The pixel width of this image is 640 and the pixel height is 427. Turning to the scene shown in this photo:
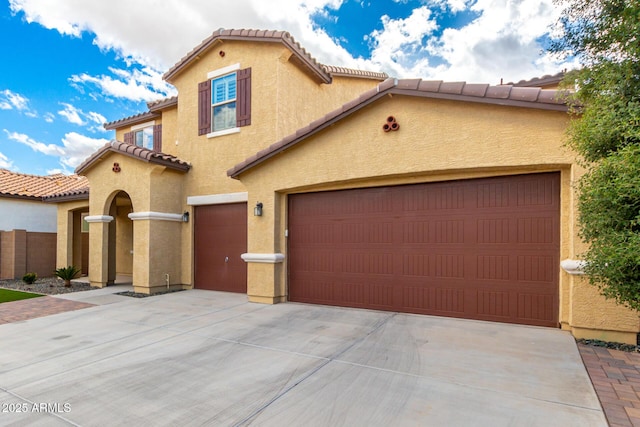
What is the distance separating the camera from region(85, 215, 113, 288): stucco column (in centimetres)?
1162

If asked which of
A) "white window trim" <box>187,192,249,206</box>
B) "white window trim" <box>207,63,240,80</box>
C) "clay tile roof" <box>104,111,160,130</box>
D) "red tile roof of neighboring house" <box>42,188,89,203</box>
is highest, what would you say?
"white window trim" <box>207,63,240,80</box>

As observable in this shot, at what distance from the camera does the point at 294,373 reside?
4.31m

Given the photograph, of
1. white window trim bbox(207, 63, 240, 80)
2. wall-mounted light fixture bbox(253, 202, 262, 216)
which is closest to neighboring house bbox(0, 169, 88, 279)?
white window trim bbox(207, 63, 240, 80)

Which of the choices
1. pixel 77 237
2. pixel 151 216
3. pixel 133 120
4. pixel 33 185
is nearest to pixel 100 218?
pixel 151 216

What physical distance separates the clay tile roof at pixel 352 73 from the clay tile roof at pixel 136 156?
634 cm

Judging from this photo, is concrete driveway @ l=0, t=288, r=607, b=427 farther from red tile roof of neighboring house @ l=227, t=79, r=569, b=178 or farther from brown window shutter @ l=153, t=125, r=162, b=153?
brown window shutter @ l=153, t=125, r=162, b=153

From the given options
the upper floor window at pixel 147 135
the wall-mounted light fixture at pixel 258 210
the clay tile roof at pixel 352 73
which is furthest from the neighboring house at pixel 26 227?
the clay tile roof at pixel 352 73

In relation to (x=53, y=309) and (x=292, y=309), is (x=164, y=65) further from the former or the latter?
(x=292, y=309)

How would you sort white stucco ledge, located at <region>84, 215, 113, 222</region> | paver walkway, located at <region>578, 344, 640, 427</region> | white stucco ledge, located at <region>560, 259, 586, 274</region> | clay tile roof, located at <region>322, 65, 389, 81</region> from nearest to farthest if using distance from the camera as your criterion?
paver walkway, located at <region>578, 344, 640, 427</region> < white stucco ledge, located at <region>560, 259, 586, 274</region> < white stucco ledge, located at <region>84, 215, 113, 222</region> < clay tile roof, located at <region>322, 65, 389, 81</region>

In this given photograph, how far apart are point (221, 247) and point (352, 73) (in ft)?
29.0

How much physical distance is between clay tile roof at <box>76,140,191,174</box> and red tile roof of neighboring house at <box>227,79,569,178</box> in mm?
4947

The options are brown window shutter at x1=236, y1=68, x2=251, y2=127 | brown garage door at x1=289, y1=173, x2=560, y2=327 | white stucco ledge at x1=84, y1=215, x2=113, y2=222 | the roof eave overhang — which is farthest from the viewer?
the roof eave overhang

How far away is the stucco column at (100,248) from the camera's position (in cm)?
1162

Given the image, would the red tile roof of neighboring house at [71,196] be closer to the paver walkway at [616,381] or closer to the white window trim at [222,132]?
the white window trim at [222,132]
